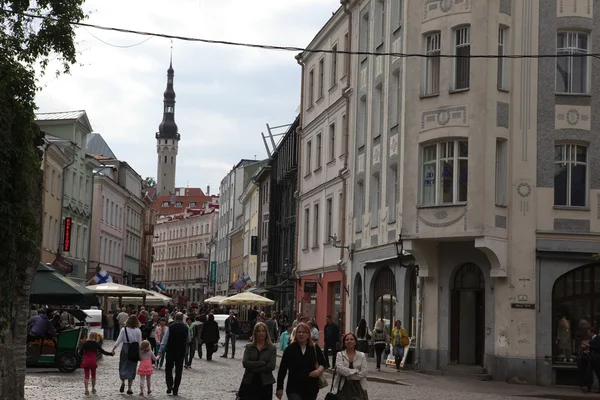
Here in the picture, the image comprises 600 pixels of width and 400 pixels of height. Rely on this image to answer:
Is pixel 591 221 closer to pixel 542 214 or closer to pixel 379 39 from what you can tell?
pixel 542 214

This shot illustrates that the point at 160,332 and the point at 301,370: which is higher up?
the point at 160,332

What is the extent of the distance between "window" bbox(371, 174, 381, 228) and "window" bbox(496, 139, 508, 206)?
6712 millimetres

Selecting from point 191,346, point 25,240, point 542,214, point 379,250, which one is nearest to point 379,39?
point 379,250

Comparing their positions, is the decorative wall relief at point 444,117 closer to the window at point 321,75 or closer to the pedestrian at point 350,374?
the window at point 321,75

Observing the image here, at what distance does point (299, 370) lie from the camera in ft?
44.4

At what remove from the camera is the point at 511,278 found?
3058cm

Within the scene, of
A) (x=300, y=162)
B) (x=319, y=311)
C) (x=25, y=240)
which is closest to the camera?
(x=25, y=240)

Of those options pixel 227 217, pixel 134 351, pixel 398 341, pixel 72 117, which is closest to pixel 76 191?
pixel 72 117

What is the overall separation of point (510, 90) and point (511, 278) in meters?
5.55

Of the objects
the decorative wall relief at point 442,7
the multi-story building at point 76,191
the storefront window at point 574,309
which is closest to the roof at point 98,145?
the multi-story building at point 76,191

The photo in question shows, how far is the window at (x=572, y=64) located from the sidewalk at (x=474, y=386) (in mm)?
8833

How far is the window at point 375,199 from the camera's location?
37.3 meters

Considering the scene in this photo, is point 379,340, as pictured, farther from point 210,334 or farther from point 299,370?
point 299,370

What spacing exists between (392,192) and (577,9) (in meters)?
8.33
